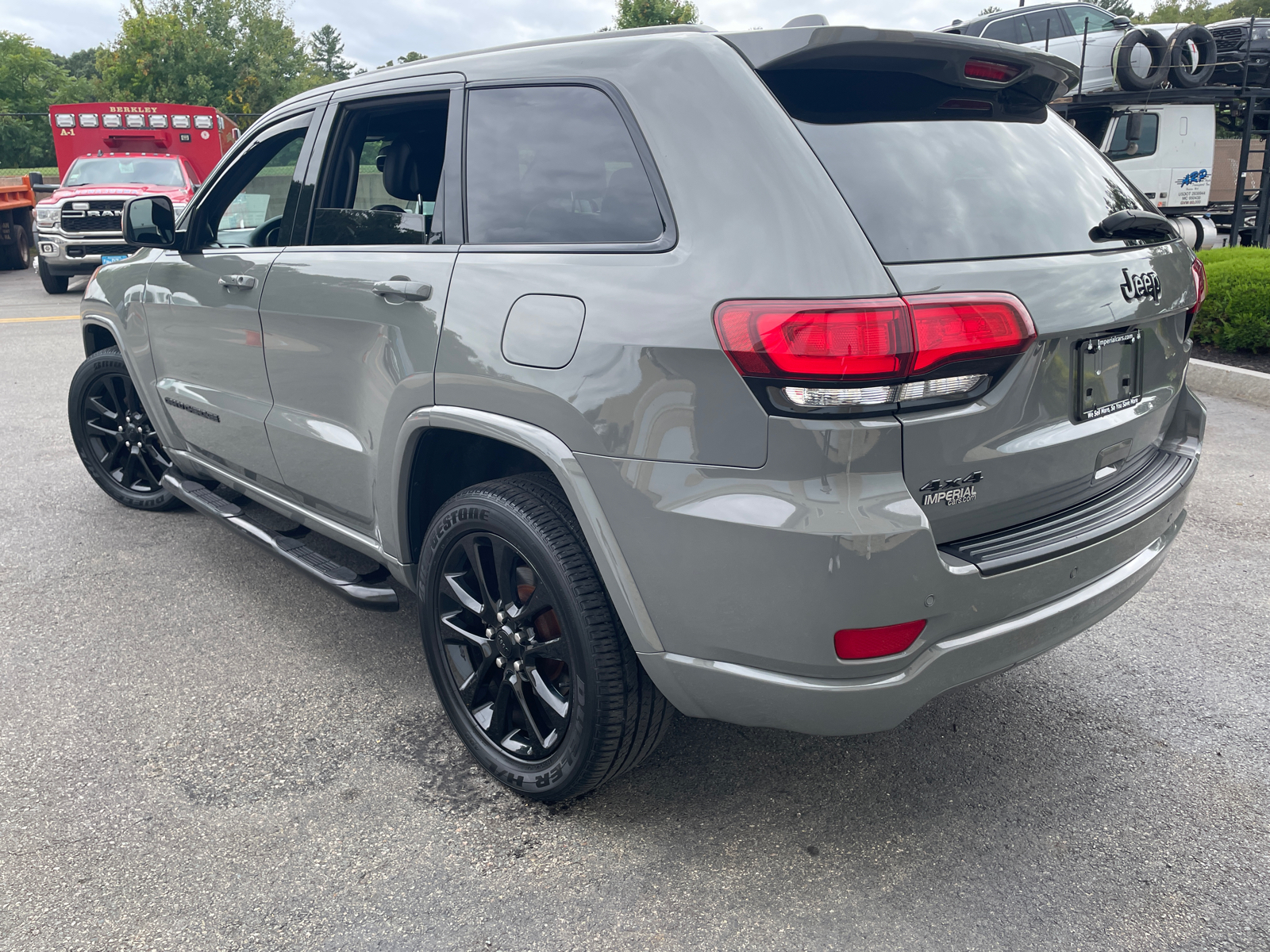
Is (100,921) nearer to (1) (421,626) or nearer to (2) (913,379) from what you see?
(1) (421,626)

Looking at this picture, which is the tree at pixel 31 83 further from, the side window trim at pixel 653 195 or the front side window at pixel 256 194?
the side window trim at pixel 653 195

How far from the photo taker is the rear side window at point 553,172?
88.0 inches

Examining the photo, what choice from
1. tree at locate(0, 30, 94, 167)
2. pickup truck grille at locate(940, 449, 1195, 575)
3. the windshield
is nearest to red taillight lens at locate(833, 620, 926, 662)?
pickup truck grille at locate(940, 449, 1195, 575)

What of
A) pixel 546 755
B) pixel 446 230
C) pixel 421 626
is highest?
pixel 446 230

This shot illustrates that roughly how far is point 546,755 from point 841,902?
79 centimetres

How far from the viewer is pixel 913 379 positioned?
1872 mm

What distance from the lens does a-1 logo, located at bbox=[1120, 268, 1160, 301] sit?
2.26m

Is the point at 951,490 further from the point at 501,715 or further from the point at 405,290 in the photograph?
the point at 405,290

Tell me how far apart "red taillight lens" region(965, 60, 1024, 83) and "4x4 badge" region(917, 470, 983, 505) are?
0.97 m

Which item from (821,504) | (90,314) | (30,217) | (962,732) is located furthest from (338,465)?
(30,217)

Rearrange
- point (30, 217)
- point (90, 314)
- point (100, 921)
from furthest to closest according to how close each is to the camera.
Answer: point (30, 217), point (90, 314), point (100, 921)

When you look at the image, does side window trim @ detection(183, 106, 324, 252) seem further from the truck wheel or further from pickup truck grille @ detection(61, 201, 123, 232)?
the truck wheel

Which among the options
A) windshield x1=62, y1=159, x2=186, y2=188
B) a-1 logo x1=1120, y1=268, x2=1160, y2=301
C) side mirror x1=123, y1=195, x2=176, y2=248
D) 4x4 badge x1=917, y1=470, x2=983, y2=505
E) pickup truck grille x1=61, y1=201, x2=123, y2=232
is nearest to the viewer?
4x4 badge x1=917, y1=470, x2=983, y2=505

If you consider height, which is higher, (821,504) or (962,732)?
(821,504)
